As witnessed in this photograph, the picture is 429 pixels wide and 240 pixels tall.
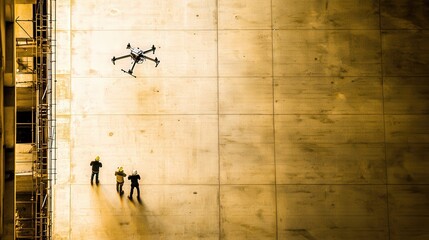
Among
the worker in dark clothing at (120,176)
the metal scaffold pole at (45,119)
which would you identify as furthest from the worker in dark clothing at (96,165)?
the metal scaffold pole at (45,119)

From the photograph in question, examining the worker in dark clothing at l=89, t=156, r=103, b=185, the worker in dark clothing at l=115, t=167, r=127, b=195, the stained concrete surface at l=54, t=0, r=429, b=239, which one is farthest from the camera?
the stained concrete surface at l=54, t=0, r=429, b=239

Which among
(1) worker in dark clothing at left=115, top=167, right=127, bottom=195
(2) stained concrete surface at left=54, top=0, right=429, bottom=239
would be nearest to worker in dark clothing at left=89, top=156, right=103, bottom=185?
(2) stained concrete surface at left=54, top=0, right=429, bottom=239

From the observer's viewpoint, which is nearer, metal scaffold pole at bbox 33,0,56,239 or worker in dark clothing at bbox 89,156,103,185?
worker in dark clothing at bbox 89,156,103,185

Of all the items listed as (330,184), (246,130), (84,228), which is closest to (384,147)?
(330,184)

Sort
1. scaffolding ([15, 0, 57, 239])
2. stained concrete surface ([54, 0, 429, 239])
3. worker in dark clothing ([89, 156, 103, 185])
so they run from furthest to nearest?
stained concrete surface ([54, 0, 429, 239]) → scaffolding ([15, 0, 57, 239]) → worker in dark clothing ([89, 156, 103, 185])

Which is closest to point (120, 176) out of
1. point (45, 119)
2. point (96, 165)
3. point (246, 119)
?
point (96, 165)

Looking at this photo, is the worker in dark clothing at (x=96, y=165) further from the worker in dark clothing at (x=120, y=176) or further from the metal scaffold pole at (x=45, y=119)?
the metal scaffold pole at (x=45, y=119)

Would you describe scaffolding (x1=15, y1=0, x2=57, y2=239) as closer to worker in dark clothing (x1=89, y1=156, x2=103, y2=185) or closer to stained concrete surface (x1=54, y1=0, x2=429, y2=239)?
stained concrete surface (x1=54, y1=0, x2=429, y2=239)

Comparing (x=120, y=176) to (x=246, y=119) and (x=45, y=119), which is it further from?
(x=246, y=119)
